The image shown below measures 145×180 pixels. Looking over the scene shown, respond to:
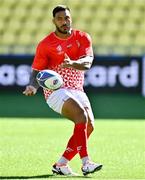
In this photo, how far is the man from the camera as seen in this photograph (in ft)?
26.5

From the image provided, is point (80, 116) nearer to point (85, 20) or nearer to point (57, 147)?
point (57, 147)

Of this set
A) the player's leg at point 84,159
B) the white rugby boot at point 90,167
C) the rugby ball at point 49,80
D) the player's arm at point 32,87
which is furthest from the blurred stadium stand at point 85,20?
the white rugby boot at point 90,167

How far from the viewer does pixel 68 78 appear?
8406 mm

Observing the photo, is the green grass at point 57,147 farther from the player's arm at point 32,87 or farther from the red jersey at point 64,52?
the red jersey at point 64,52

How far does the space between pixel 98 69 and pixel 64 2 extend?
6857 millimetres

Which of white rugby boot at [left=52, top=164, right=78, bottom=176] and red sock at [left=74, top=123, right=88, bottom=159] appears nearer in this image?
red sock at [left=74, top=123, right=88, bottom=159]

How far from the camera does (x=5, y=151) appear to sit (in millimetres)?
10922

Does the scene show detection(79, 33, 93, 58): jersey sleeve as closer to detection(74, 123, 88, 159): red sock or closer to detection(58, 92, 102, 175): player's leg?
detection(58, 92, 102, 175): player's leg

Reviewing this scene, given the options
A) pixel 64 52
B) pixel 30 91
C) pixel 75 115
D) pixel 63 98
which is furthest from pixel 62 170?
pixel 64 52

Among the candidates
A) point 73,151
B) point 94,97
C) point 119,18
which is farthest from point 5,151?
point 119,18

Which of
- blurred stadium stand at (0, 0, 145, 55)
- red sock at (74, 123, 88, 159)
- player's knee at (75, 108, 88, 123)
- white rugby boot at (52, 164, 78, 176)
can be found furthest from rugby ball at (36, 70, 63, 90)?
blurred stadium stand at (0, 0, 145, 55)

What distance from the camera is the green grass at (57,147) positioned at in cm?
848

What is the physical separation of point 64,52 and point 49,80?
463 mm

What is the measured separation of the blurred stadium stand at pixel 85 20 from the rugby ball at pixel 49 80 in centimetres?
1684
